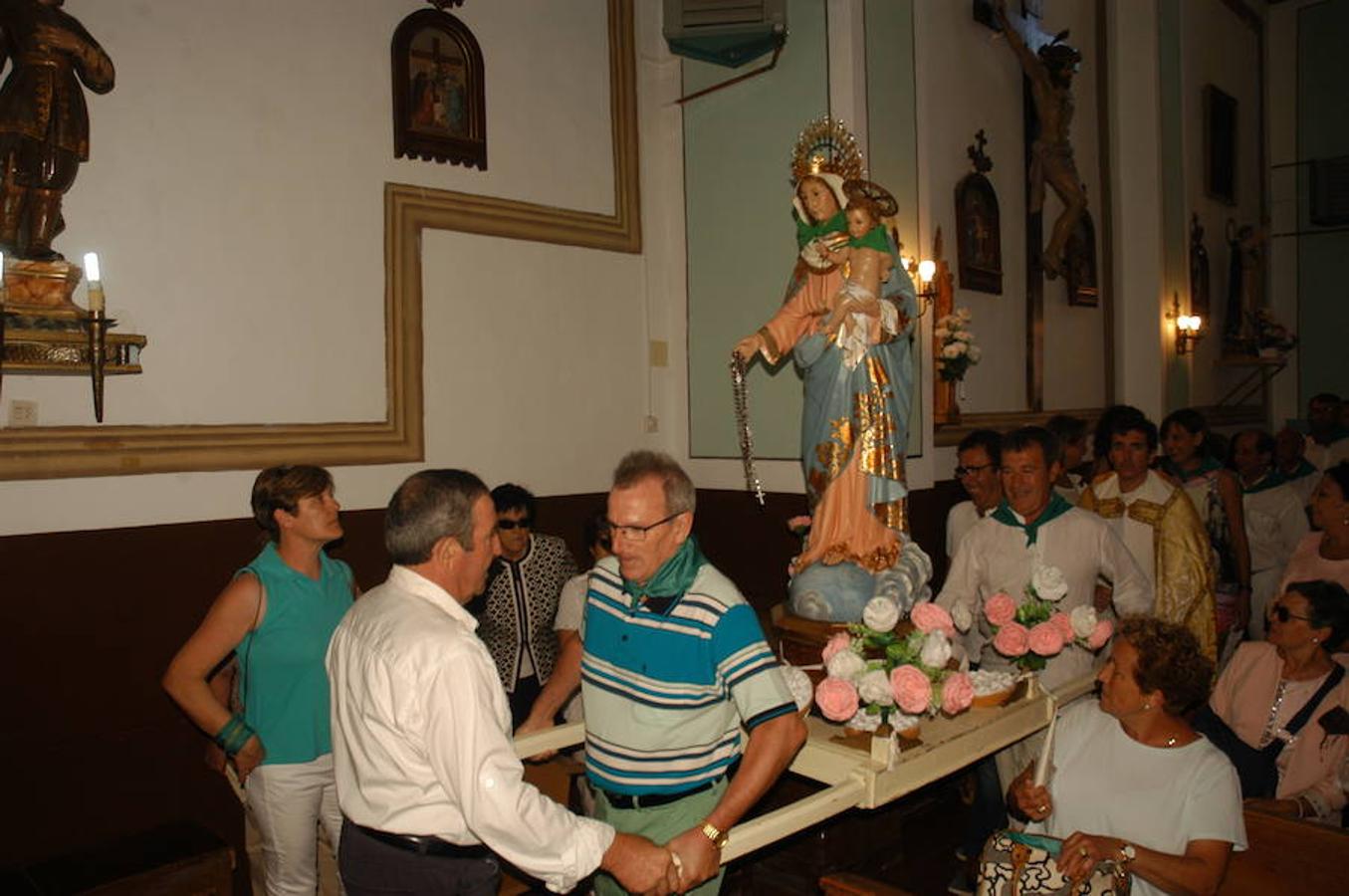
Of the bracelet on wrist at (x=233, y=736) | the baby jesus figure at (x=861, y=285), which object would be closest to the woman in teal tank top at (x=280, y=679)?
the bracelet on wrist at (x=233, y=736)

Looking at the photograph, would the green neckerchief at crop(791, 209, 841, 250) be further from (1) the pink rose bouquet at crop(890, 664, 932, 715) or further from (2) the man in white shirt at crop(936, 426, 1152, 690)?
(1) the pink rose bouquet at crop(890, 664, 932, 715)

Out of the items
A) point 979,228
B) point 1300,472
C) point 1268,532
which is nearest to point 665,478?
point 1268,532

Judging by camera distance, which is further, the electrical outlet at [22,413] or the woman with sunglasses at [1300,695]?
the electrical outlet at [22,413]

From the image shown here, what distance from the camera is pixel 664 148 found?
6637mm

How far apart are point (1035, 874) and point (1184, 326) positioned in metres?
8.62

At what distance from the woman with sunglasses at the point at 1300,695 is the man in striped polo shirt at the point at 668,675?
1957 millimetres

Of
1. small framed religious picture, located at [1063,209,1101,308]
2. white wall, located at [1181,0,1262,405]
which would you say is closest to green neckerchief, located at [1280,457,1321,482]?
small framed religious picture, located at [1063,209,1101,308]

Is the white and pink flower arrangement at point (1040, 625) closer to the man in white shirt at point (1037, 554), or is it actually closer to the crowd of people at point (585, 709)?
the man in white shirt at point (1037, 554)

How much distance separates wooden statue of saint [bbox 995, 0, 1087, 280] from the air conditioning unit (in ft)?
10.6

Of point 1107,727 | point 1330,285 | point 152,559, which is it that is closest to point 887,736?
point 1107,727

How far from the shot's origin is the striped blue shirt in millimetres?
2299

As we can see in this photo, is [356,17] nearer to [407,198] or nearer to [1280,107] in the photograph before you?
[407,198]

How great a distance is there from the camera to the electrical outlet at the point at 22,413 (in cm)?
392

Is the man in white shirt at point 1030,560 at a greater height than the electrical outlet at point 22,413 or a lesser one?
lesser
